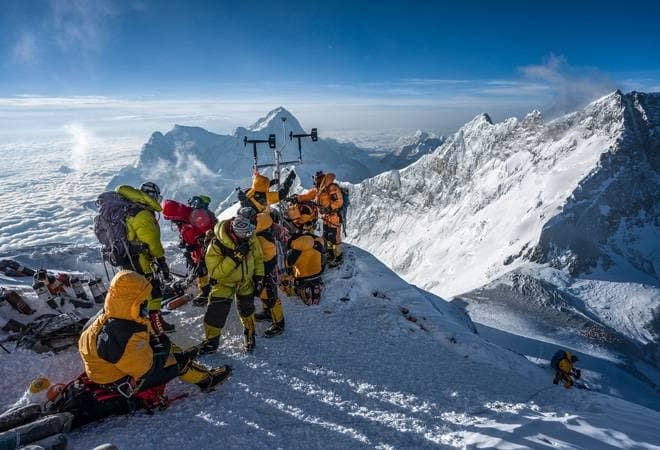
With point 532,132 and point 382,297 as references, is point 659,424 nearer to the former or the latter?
point 382,297

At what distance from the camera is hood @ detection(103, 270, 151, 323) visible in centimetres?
579

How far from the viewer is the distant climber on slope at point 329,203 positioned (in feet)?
49.4

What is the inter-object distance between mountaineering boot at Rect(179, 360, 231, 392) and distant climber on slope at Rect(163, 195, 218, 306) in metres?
3.65

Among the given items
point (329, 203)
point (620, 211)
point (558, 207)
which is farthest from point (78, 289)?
point (620, 211)

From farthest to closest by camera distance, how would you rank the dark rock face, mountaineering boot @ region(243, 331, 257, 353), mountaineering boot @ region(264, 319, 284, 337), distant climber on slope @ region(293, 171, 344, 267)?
the dark rock face → distant climber on slope @ region(293, 171, 344, 267) → mountaineering boot @ region(264, 319, 284, 337) → mountaineering boot @ region(243, 331, 257, 353)

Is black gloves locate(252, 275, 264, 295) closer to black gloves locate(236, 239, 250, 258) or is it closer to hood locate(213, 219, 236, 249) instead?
black gloves locate(236, 239, 250, 258)

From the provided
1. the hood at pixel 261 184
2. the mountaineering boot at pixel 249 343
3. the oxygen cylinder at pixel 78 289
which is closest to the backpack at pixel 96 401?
the mountaineering boot at pixel 249 343

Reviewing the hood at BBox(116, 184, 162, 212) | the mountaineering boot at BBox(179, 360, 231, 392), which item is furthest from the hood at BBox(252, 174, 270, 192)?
the mountaineering boot at BBox(179, 360, 231, 392)

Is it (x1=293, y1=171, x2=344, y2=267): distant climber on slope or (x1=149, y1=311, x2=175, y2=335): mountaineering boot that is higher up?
(x1=293, y1=171, x2=344, y2=267): distant climber on slope

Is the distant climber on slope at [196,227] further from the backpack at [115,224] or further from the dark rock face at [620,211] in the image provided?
the dark rock face at [620,211]

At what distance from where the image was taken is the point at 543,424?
659cm

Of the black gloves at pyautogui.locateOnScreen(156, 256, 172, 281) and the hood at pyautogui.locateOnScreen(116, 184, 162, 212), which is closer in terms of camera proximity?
the hood at pyautogui.locateOnScreen(116, 184, 162, 212)

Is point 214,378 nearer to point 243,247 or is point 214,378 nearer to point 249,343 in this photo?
point 249,343

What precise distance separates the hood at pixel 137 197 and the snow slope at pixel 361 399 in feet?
9.53
